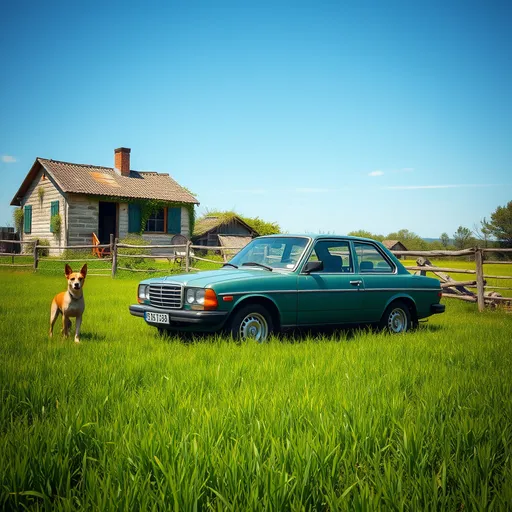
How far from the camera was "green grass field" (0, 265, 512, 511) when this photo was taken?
251 cm

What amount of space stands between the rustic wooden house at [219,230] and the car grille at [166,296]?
2886 cm

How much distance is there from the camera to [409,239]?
66.4m

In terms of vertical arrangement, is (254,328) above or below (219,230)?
below

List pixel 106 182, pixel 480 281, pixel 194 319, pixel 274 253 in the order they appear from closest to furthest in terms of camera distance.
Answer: pixel 194 319 < pixel 274 253 < pixel 480 281 < pixel 106 182

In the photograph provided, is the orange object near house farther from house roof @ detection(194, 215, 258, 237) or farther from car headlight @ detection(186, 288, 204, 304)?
car headlight @ detection(186, 288, 204, 304)

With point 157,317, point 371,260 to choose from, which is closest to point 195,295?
point 157,317

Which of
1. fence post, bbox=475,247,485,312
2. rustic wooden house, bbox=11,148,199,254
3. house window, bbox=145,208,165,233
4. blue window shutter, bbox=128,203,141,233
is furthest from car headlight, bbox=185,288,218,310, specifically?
house window, bbox=145,208,165,233

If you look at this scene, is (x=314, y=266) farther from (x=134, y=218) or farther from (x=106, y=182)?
(x=106, y=182)

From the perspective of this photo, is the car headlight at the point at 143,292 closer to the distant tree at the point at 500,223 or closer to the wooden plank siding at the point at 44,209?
the wooden plank siding at the point at 44,209

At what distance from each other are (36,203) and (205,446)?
32507 millimetres

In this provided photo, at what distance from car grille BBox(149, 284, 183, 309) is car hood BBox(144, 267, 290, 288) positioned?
8 centimetres

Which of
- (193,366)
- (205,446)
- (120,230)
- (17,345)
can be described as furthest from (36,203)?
(205,446)

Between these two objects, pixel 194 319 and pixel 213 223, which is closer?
pixel 194 319

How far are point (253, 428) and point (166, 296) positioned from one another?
4173 mm
